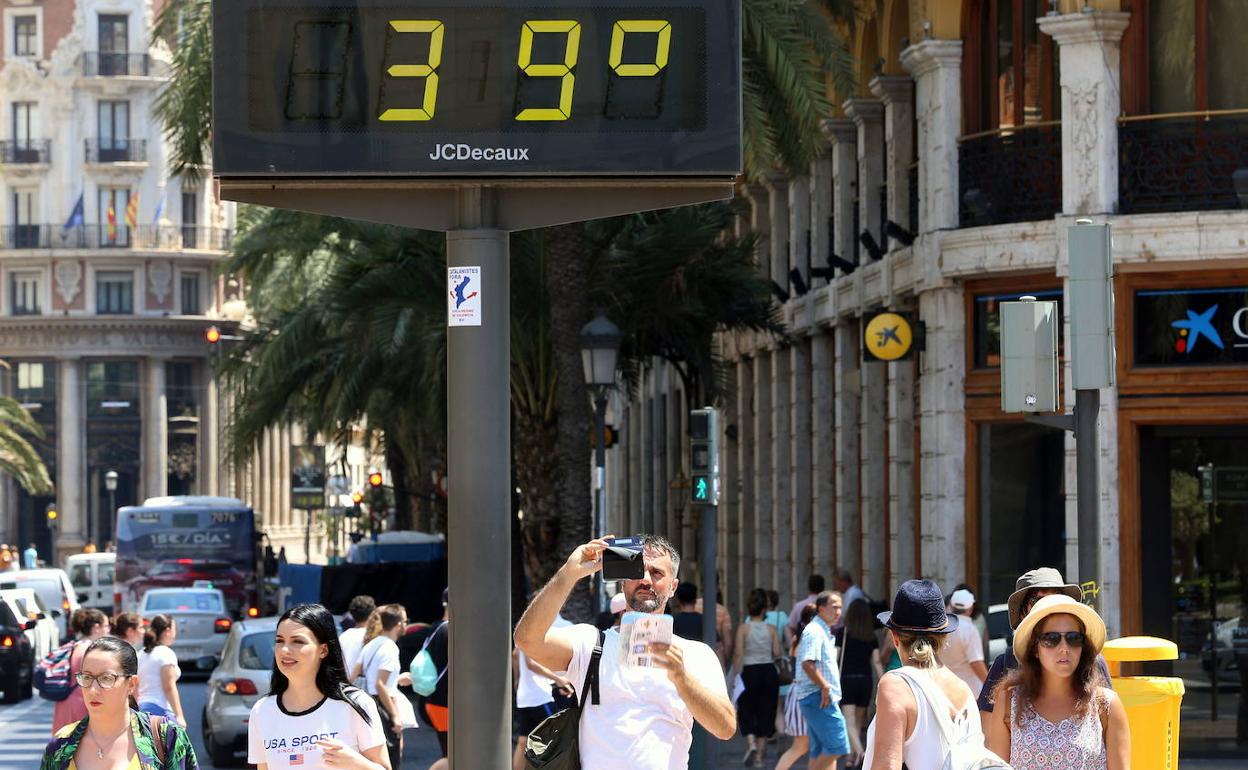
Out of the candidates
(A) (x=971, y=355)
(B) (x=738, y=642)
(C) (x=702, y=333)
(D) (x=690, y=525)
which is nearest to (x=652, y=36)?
(B) (x=738, y=642)

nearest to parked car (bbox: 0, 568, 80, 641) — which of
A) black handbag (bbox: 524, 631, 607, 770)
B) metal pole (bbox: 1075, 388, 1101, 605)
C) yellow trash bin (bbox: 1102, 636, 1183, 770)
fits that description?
metal pole (bbox: 1075, 388, 1101, 605)

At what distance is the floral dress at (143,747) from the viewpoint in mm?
7266

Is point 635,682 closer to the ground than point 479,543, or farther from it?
closer to the ground

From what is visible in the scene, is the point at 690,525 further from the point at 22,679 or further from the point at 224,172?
the point at 224,172

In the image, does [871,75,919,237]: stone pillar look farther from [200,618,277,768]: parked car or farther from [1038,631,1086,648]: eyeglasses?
[1038,631,1086,648]: eyeglasses

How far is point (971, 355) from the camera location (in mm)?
22609

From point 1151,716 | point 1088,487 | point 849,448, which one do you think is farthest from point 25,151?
point 1151,716

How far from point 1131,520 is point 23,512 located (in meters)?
85.5

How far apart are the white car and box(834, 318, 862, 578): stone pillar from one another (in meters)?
11.2

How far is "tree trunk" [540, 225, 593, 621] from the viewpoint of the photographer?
22.5m

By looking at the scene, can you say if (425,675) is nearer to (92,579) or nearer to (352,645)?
(352,645)

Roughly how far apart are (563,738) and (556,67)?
223 centimetres

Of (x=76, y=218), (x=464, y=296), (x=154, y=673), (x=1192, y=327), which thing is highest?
(x=76, y=218)

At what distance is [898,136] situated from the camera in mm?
25391
